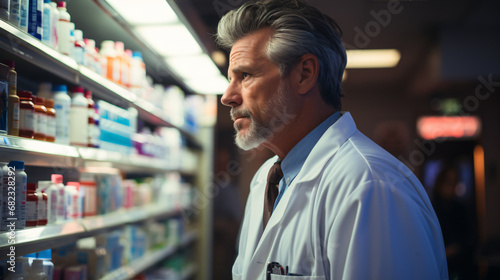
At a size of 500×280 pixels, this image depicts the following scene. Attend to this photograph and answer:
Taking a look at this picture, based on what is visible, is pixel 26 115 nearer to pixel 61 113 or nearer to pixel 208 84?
pixel 61 113

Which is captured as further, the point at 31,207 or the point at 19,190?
the point at 31,207

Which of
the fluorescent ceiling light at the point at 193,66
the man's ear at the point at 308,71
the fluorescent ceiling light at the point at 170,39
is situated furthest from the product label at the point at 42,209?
the fluorescent ceiling light at the point at 193,66

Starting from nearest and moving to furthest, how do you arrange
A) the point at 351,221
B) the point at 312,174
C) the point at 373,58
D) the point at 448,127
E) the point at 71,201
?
the point at 351,221 < the point at 312,174 < the point at 71,201 < the point at 373,58 < the point at 448,127

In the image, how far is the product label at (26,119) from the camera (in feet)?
A: 5.23

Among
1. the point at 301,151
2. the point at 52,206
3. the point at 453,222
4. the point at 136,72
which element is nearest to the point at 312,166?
the point at 301,151

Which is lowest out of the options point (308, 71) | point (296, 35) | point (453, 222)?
point (453, 222)

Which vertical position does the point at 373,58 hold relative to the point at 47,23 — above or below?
above

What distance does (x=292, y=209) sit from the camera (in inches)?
55.0

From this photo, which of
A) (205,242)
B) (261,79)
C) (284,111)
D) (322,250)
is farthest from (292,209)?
(205,242)

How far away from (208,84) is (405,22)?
2764mm

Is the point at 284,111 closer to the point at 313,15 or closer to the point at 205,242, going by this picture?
the point at 313,15

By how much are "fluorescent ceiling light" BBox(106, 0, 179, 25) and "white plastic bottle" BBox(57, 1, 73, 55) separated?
0.38 metres

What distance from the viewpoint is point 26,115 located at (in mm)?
1612

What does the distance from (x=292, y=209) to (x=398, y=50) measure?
5079 millimetres
